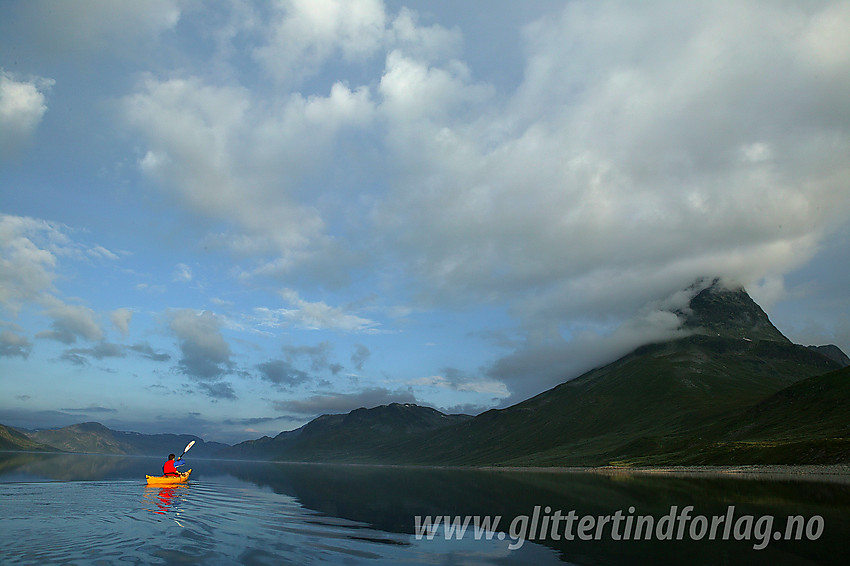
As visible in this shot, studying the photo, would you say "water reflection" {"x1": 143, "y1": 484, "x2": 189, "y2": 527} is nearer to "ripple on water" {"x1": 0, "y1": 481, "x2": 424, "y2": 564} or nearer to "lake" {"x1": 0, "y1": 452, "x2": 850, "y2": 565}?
"ripple on water" {"x1": 0, "y1": 481, "x2": 424, "y2": 564}

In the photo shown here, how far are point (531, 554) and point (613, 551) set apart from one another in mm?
4666

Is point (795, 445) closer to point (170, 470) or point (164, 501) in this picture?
point (170, 470)

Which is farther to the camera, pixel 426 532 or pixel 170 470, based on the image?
pixel 170 470

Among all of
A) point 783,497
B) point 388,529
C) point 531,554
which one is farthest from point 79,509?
point 783,497

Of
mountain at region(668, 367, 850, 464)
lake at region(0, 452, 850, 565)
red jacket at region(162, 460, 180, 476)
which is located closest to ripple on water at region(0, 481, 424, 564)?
lake at region(0, 452, 850, 565)

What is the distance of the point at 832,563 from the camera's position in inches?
920

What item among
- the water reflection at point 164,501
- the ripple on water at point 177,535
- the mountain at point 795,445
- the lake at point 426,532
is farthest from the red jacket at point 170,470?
the mountain at point 795,445

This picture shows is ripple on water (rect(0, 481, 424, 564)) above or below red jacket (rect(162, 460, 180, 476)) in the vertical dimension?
above

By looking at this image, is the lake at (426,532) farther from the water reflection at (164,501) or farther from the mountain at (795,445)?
the mountain at (795,445)

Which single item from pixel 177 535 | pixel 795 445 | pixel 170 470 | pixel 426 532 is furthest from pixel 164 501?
pixel 795 445

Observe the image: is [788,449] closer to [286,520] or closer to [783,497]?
[783,497]

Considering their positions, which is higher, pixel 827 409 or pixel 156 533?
pixel 827 409

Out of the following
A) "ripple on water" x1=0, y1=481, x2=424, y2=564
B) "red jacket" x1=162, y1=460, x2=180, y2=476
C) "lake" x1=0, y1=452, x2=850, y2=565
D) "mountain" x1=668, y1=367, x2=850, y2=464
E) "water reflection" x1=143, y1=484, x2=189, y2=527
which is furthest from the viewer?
"mountain" x1=668, y1=367, x2=850, y2=464

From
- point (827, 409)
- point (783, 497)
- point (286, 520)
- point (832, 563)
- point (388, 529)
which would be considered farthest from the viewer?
point (827, 409)
